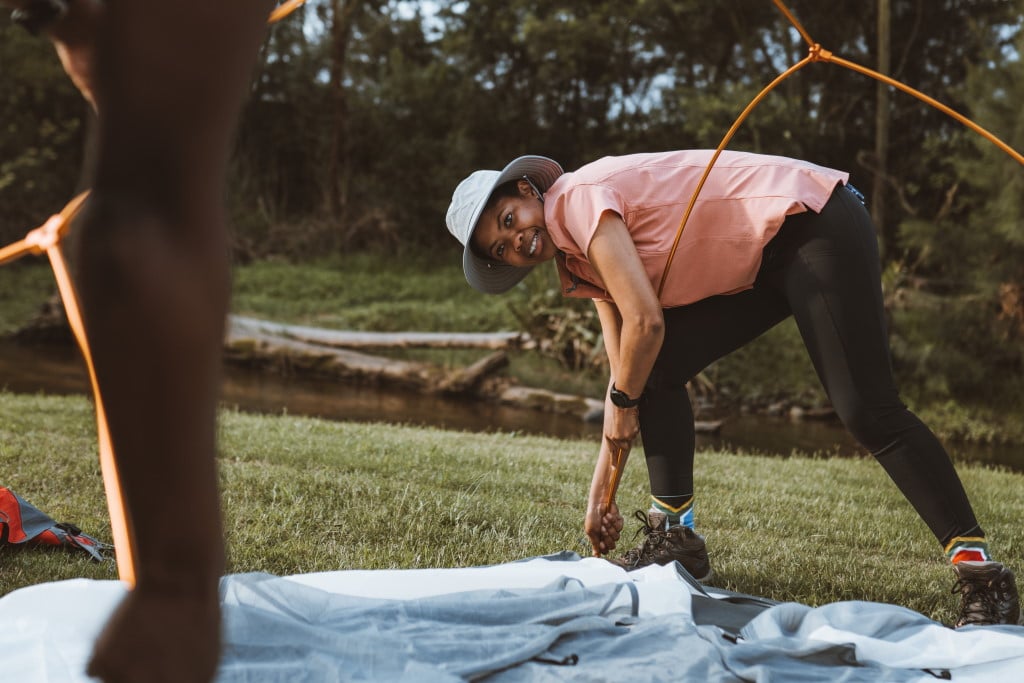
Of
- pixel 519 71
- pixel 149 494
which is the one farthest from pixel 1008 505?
pixel 519 71

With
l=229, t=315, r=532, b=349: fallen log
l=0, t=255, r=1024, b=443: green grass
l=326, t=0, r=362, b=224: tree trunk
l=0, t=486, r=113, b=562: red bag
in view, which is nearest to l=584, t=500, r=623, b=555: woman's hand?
l=0, t=486, r=113, b=562: red bag

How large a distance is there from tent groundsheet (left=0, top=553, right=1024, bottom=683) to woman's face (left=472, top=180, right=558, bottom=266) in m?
0.85

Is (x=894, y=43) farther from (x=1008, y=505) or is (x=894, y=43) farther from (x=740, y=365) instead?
(x=1008, y=505)

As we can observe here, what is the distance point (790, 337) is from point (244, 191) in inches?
493

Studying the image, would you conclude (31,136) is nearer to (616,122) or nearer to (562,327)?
(616,122)

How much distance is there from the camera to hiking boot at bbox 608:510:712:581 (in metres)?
2.78

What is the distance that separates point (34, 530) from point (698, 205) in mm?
2095

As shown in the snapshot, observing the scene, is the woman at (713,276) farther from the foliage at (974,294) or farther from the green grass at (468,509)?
the foliage at (974,294)

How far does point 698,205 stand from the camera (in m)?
2.50

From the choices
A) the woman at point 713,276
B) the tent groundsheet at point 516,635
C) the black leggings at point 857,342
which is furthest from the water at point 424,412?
the tent groundsheet at point 516,635

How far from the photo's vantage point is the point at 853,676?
1970 mm

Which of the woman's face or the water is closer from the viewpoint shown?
the woman's face

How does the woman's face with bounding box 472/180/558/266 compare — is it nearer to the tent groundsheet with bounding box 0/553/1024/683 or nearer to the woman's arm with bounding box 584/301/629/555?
the woman's arm with bounding box 584/301/629/555

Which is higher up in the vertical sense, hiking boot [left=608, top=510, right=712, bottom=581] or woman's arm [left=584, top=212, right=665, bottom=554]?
woman's arm [left=584, top=212, right=665, bottom=554]
